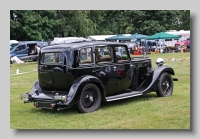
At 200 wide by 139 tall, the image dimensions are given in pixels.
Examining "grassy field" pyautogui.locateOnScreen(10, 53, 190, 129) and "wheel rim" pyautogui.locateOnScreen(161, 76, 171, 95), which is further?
"wheel rim" pyautogui.locateOnScreen(161, 76, 171, 95)

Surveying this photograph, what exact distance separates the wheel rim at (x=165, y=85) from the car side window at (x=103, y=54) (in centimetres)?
183

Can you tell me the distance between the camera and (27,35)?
57.7 ft

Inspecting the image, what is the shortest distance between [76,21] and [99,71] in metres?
9.60

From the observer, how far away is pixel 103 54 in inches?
314

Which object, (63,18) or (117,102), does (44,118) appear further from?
(63,18)

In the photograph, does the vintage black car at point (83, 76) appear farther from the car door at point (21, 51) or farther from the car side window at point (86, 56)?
the car door at point (21, 51)

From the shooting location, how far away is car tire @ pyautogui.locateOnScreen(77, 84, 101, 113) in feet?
24.1

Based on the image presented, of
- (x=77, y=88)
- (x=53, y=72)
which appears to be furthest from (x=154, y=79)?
(x=53, y=72)

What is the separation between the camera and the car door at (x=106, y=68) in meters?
7.75

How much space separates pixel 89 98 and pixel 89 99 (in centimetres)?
2

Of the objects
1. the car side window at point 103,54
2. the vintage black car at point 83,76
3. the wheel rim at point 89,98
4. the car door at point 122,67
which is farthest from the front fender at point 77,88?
the car door at point 122,67

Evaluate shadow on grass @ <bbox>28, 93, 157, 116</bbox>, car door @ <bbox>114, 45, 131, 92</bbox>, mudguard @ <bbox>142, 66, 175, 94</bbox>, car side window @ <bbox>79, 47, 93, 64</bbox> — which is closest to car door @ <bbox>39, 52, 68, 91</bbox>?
car side window @ <bbox>79, 47, 93, 64</bbox>

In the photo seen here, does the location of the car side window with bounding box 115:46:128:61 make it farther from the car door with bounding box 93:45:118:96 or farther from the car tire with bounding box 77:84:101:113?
the car tire with bounding box 77:84:101:113

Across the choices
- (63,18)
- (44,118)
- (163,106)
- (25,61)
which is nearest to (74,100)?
(44,118)
